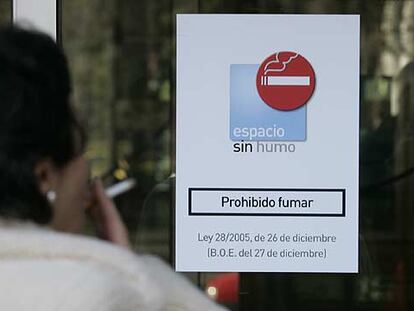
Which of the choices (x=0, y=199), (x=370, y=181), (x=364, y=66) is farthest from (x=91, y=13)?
(x=0, y=199)

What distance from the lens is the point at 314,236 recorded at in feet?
12.0

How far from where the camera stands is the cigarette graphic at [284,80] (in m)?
3.64

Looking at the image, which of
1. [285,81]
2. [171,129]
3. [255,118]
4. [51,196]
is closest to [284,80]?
[285,81]

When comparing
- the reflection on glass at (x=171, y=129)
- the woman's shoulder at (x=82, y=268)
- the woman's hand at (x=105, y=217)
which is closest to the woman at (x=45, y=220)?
the woman's shoulder at (x=82, y=268)

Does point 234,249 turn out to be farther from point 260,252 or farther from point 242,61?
point 242,61

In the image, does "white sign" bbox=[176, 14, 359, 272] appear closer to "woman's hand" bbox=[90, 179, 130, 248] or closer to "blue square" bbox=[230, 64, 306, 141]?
"blue square" bbox=[230, 64, 306, 141]

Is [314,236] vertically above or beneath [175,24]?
beneath

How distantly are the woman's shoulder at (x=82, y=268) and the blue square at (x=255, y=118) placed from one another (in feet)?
7.84

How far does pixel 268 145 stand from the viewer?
362 centimetres

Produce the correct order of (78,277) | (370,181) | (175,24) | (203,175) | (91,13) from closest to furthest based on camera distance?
(78,277)
(203,175)
(175,24)
(370,181)
(91,13)

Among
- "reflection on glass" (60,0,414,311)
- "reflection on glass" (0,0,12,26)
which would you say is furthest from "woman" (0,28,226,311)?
"reflection on glass" (0,0,12,26)

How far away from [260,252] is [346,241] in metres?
0.33

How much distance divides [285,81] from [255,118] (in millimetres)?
180

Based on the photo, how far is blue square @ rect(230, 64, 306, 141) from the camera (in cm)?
361
